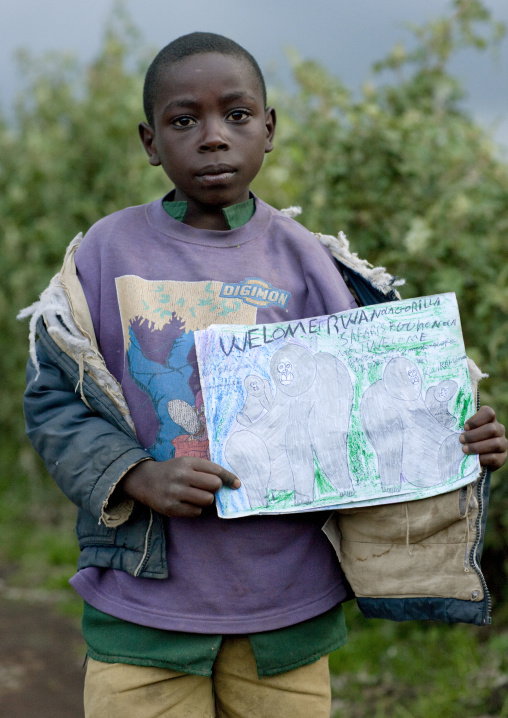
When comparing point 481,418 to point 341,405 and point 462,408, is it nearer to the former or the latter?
point 462,408

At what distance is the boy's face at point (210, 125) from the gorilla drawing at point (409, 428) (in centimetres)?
57

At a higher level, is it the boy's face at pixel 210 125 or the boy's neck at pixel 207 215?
the boy's face at pixel 210 125

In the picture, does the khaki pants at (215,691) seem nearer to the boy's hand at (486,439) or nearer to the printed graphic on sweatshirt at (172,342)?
the printed graphic on sweatshirt at (172,342)

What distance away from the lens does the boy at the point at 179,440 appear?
1.80 metres

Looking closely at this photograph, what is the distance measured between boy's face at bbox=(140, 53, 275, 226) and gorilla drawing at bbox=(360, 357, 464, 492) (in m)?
0.57

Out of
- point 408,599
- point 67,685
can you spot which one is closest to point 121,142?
point 67,685

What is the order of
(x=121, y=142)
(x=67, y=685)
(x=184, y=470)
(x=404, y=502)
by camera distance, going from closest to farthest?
(x=184, y=470) → (x=404, y=502) → (x=67, y=685) → (x=121, y=142)

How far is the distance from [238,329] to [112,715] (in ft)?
2.96

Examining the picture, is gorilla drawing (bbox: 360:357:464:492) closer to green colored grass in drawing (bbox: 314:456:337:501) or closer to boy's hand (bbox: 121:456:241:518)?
green colored grass in drawing (bbox: 314:456:337:501)

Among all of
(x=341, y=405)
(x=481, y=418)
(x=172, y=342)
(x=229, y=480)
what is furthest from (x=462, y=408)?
(x=172, y=342)

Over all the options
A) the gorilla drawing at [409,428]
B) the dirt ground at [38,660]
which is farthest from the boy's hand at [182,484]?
the dirt ground at [38,660]

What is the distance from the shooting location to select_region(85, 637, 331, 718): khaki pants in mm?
1825

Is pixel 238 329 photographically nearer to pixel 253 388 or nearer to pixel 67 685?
pixel 253 388

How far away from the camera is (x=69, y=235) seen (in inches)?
196
